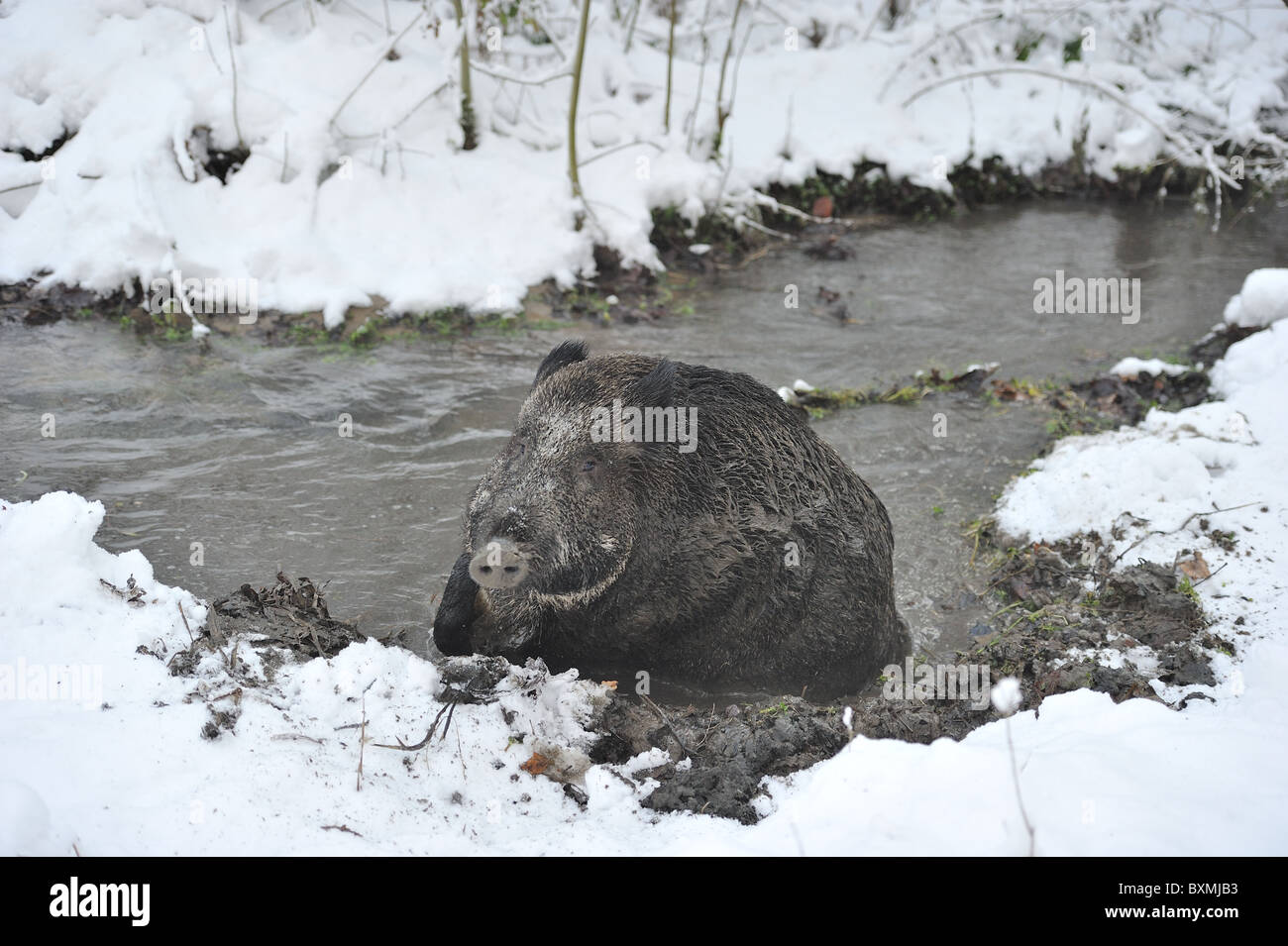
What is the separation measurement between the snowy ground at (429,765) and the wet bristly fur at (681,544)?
1.40 feet

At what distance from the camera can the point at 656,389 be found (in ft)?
14.0

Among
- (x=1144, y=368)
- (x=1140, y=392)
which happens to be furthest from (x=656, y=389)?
(x=1144, y=368)

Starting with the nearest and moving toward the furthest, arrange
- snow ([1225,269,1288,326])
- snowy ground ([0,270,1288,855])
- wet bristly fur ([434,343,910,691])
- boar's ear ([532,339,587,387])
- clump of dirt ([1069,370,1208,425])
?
snowy ground ([0,270,1288,855]) < wet bristly fur ([434,343,910,691]) < boar's ear ([532,339,587,387]) < clump of dirt ([1069,370,1208,425]) < snow ([1225,269,1288,326])

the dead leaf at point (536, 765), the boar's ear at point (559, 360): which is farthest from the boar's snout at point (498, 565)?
the boar's ear at point (559, 360)

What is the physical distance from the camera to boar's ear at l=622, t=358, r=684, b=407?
4.25 m

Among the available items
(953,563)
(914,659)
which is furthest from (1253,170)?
(914,659)

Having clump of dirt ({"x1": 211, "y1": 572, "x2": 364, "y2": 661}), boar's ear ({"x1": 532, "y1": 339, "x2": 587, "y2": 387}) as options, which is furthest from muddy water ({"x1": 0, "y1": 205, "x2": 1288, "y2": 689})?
boar's ear ({"x1": 532, "y1": 339, "x2": 587, "y2": 387})

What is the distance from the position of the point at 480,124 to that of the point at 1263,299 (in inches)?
287

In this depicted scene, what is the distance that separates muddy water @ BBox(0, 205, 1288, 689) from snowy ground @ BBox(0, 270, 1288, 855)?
1259 mm

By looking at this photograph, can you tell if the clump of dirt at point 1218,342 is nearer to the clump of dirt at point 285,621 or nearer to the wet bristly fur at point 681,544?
the wet bristly fur at point 681,544

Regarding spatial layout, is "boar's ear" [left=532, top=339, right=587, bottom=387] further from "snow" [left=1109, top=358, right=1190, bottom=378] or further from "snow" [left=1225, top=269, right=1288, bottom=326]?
"snow" [left=1225, top=269, right=1288, bottom=326]
